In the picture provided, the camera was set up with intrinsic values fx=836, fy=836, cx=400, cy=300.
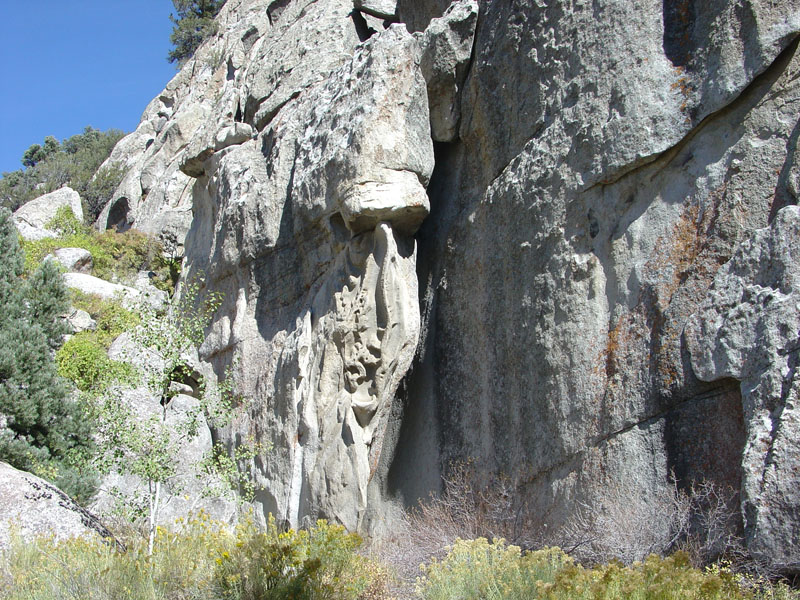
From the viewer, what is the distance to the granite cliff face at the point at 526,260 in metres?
6.88

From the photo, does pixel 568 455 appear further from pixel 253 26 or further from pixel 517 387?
pixel 253 26

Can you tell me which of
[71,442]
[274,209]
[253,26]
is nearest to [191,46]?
[253,26]

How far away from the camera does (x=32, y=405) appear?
10.1 meters

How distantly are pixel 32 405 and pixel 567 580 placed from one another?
24.0 ft

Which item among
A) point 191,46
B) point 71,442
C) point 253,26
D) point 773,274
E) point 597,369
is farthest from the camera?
point 191,46

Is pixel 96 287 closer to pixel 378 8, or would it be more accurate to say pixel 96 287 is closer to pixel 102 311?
pixel 102 311

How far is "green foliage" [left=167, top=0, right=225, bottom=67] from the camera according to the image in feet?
110

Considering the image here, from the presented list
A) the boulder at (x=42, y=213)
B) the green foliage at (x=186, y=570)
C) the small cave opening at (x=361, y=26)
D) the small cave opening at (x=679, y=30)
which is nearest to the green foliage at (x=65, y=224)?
the boulder at (x=42, y=213)

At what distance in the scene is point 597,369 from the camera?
774 cm

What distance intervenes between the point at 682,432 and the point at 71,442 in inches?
286

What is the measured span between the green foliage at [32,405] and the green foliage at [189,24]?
2429 cm

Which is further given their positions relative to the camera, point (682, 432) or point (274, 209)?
point (274, 209)

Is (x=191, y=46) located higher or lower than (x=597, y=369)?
higher

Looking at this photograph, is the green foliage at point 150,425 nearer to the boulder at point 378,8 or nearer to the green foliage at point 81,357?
the green foliage at point 81,357
